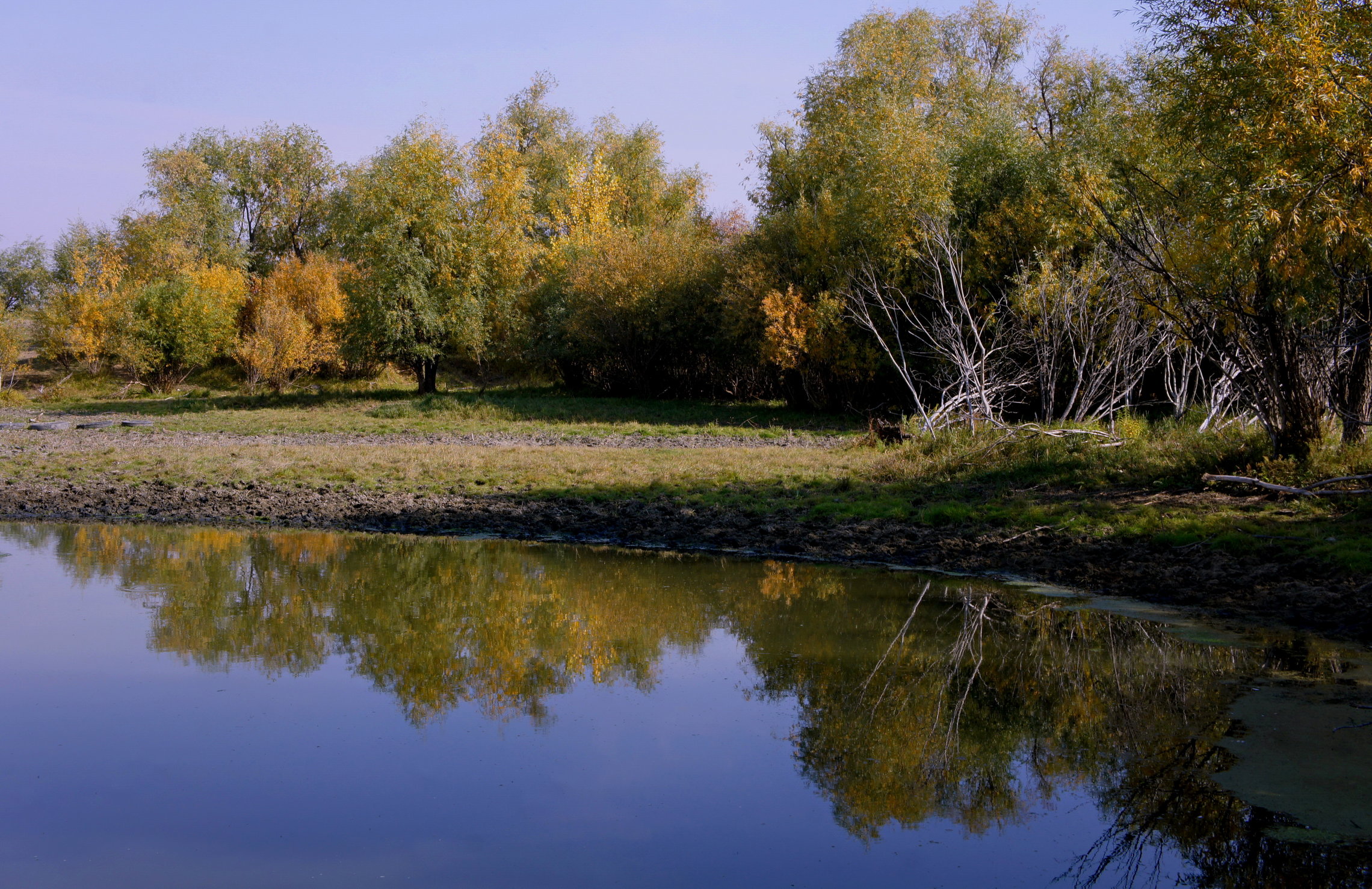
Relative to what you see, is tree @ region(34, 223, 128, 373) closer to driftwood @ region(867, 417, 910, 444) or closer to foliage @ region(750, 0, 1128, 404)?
foliage @ region(750, 0, 1128, 404)

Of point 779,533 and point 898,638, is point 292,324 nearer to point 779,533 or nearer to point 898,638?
point 779,533

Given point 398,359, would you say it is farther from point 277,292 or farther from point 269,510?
point 269,510

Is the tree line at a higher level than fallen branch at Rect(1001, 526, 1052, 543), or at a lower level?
higher

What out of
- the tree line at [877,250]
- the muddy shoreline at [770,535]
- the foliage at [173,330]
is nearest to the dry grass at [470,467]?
the muddy shoreline at [770,535]

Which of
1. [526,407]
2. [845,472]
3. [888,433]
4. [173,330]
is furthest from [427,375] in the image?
[845,472]

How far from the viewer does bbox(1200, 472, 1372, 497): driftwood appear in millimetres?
10773

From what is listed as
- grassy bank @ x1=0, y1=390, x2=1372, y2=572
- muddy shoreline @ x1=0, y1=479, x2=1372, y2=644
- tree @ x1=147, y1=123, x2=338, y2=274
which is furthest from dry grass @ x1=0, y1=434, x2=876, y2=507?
tree @ x1=147, y1=123, x2=338, y2=274

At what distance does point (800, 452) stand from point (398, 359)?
21.3m

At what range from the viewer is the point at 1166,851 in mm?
5133

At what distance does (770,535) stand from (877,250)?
16.0 metres

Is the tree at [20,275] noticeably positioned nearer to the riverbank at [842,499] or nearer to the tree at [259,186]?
the tree at [259,186]

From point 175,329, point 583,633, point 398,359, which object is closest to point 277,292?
point 175,329

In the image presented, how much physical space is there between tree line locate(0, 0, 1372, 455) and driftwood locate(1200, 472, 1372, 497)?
113 cm

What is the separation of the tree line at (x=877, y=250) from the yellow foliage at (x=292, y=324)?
192mm
